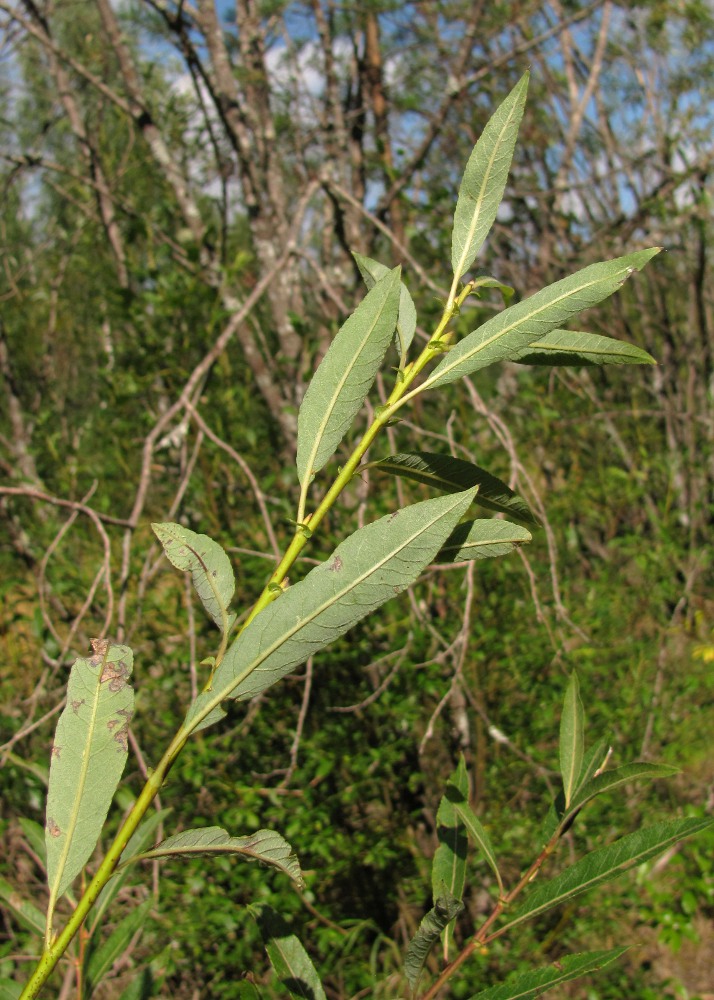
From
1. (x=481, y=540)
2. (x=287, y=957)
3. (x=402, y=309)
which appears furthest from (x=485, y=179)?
(x=287, y=957)

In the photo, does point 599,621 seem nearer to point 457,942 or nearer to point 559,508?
point 559,508

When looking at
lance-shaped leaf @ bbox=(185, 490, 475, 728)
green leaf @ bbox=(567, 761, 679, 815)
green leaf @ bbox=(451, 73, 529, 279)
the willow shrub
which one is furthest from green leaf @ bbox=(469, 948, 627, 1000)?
green leaf @ bbox=(451, 73, 529, 279)

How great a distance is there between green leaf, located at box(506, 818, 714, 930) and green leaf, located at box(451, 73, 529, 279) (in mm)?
407

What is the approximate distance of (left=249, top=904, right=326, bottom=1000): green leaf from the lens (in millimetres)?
579

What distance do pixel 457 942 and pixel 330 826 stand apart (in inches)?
23.2

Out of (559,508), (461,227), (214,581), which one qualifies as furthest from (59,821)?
(559,508)

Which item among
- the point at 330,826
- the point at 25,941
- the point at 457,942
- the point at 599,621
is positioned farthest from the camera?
the point at 599,621

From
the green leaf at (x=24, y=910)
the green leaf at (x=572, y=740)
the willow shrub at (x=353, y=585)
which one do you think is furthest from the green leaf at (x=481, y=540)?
the green leaf at (x=24, y=910)

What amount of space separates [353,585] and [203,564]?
5.9 inches

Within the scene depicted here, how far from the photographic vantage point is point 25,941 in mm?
1907

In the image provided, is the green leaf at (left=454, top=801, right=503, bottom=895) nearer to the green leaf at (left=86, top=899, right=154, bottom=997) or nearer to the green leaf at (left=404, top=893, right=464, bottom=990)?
the green leaf at (left=404, top=893, right=464, bottom=990)

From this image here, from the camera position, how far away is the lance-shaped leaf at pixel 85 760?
47 cm

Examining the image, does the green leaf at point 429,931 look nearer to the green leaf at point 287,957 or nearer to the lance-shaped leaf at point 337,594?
the green leaf at point 287,957

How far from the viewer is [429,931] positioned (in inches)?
22.0
